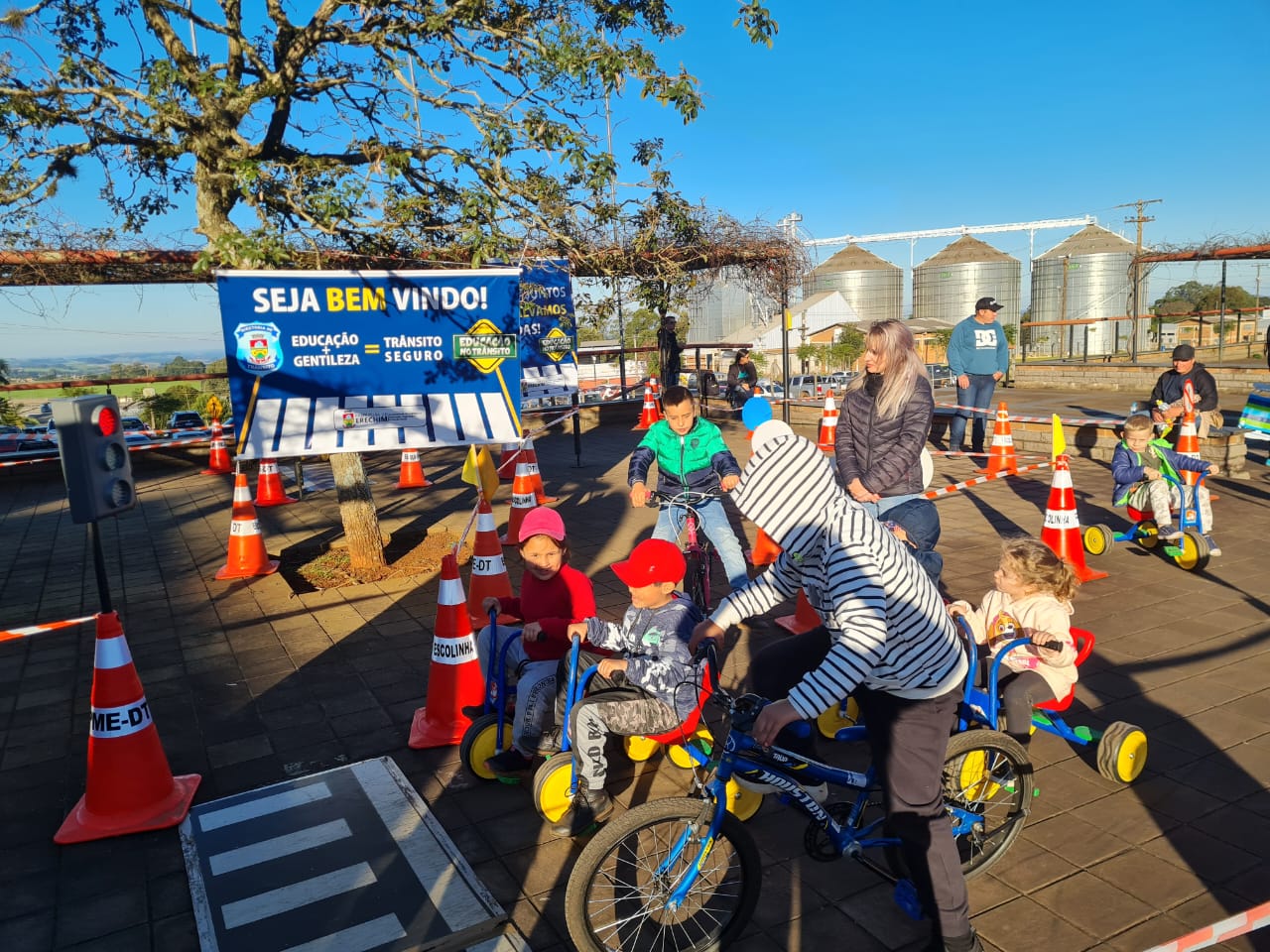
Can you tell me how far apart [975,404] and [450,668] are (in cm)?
935

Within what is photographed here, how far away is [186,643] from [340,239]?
359 centimetres

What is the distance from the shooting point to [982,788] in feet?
11.3

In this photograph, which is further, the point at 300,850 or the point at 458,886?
the point at 300,850

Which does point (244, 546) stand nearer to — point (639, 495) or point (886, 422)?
point (639, 495)

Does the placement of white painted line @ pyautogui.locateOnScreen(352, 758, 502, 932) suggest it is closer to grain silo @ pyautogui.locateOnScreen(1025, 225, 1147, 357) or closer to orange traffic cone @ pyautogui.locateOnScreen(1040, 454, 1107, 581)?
orange traffic cone @ pyautogui.locateOnScreen(1040, 454, 1107, 581)

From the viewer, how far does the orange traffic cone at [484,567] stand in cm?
614

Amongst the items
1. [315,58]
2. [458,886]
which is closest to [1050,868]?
[458,886]

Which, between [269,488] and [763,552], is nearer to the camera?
[763,552]

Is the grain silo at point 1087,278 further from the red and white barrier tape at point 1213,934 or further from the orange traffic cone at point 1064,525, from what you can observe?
the red and white barrier tape at point 1213,934

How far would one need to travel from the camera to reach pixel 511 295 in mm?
7688

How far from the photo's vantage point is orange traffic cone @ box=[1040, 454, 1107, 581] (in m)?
6.94

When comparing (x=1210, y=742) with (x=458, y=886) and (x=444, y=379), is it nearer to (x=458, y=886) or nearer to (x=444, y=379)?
(x=458, y=886)

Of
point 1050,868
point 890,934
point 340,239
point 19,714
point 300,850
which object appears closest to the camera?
point 890,934

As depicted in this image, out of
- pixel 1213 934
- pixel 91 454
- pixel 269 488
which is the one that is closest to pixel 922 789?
pixel 1213 934
